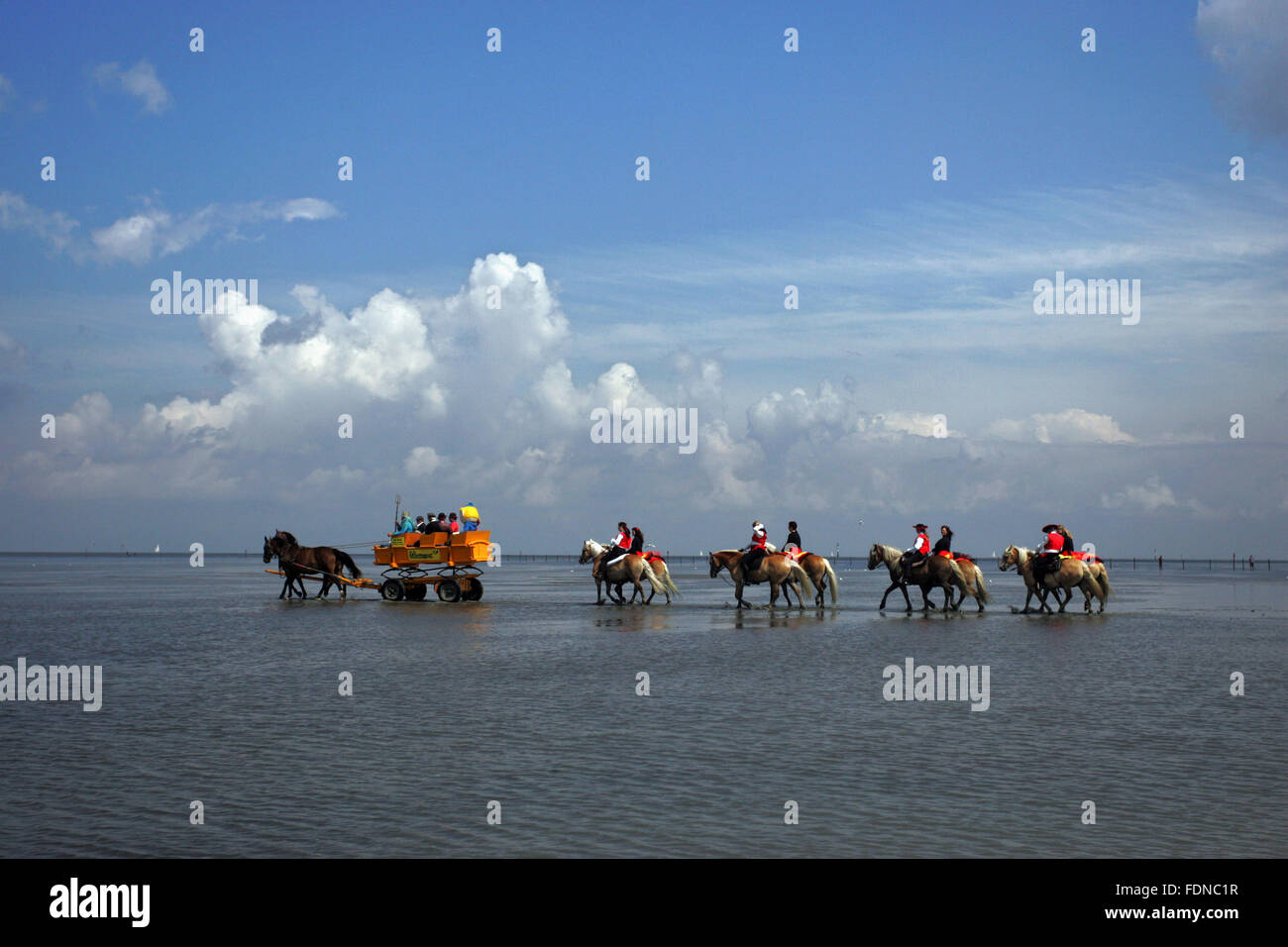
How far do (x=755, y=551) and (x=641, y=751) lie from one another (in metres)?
23.3

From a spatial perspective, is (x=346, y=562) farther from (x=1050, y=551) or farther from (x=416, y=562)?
(x=1050, y=551)

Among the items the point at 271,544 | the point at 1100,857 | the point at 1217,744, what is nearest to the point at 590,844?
the point at 1100,857

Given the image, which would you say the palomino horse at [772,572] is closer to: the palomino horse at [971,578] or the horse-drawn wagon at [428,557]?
the palomino horse at [971,578]

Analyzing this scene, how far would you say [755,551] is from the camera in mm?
35500

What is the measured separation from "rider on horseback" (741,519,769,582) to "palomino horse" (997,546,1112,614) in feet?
27.3

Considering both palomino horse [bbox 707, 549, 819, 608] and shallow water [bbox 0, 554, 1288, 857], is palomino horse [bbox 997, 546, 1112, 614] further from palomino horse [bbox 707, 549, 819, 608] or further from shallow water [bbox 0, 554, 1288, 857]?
shallow water [bbox 0, 554, 1288, 857]

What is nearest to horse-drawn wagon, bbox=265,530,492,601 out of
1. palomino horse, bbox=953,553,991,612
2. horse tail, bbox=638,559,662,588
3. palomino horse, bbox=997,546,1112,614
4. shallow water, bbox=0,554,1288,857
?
horse tail, bbox=638,559,662,588

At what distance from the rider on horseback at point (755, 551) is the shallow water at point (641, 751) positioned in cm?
990

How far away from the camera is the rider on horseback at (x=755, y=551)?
117 ft

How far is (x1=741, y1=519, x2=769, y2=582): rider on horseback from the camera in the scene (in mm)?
35531

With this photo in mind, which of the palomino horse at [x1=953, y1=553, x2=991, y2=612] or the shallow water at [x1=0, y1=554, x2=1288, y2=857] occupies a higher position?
the palomino horse at [x1=953, y1=553, x2=991, y2=612]

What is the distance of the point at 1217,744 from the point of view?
42.6 ft
